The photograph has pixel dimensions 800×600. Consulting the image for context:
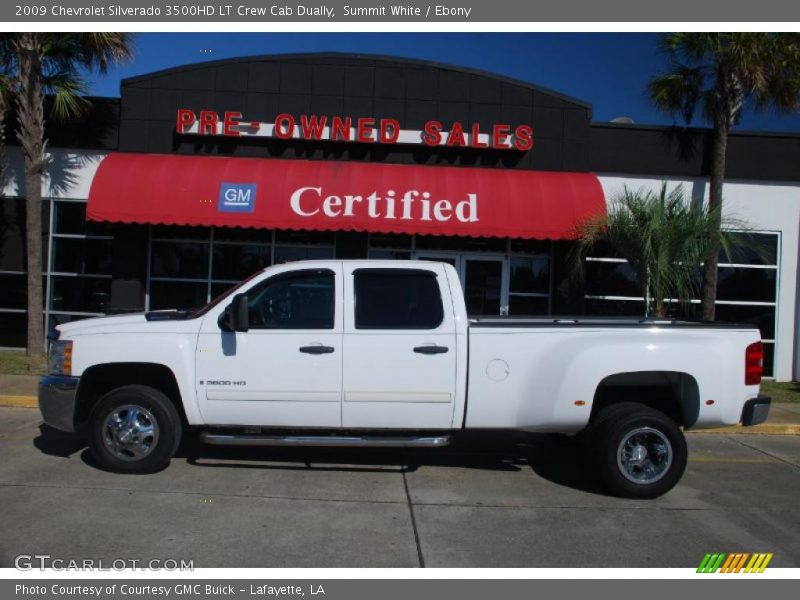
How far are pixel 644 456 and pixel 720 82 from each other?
9.38 meters

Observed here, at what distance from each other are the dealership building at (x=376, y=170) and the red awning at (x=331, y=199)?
0.31 ft

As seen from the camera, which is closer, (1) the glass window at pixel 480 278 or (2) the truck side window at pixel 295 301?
(2) the truck side window at pixel 295 301

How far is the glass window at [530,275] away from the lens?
542 inches

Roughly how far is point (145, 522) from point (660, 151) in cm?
1213

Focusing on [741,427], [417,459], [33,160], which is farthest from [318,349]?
[33,160]

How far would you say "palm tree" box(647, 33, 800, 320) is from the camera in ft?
38.2

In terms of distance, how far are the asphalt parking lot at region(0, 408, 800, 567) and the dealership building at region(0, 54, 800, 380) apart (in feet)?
21.4

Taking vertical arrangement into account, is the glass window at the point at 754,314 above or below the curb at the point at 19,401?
above

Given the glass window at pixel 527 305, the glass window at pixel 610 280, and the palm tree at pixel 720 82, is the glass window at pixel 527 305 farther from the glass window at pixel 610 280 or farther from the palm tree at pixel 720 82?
the palm tree at pixel 720 82

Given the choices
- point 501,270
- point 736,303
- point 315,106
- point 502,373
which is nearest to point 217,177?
point 315,106

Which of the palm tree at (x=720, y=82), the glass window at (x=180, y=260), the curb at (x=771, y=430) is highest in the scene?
the palm tree at (x=720, y=82)

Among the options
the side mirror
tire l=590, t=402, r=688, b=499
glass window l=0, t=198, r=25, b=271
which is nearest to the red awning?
glass window l=0, t=198, r=25, b=271

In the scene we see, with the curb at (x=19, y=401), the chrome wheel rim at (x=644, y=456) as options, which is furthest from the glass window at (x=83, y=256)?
the chrome wheel rim at (x=644, y=456)

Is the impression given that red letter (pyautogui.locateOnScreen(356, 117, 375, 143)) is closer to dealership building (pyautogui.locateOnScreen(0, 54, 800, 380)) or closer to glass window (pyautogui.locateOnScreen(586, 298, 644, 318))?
dealership building (pyautogui.locateOnScreen(0, 54, 800, 380))
